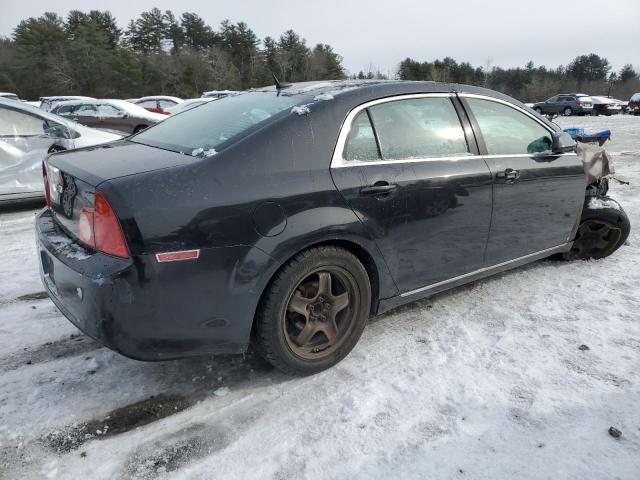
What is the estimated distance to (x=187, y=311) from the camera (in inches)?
86.0

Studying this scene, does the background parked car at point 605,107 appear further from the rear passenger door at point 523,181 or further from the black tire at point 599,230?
the rear passenger door at point 523,181

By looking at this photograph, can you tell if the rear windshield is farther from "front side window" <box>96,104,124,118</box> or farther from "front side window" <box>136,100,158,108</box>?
"front side window" <box>136,100,158,108</box>

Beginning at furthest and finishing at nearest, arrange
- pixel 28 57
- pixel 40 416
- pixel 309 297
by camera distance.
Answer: pixel 28 57 → pixel 309 297 → pixel 40 416

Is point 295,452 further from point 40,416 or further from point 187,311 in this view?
point 40,416

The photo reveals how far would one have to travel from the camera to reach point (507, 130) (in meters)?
3.48

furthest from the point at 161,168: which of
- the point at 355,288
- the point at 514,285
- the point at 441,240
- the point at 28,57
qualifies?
the point at 28,57

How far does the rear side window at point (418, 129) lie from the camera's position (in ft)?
9.21

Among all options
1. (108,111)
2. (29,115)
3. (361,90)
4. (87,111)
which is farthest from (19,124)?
(87,111)

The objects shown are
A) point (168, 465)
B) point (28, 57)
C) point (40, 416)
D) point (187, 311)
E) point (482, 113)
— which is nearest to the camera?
point (168, 465)

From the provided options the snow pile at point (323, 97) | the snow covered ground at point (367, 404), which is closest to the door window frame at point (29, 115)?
the snow covered ground at point (367, 404)

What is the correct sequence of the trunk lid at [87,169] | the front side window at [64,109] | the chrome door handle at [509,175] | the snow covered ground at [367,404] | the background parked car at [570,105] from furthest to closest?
the background parked car at [570,105]
the front side window at [64,109]
the chrome door handle at [509,175]
the trunk lid at [87,169]
the snow covered ground at [367,404]

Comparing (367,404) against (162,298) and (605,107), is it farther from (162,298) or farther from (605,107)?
(605,107)

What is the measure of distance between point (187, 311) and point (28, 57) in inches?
2199

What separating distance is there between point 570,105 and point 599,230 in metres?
30.1
